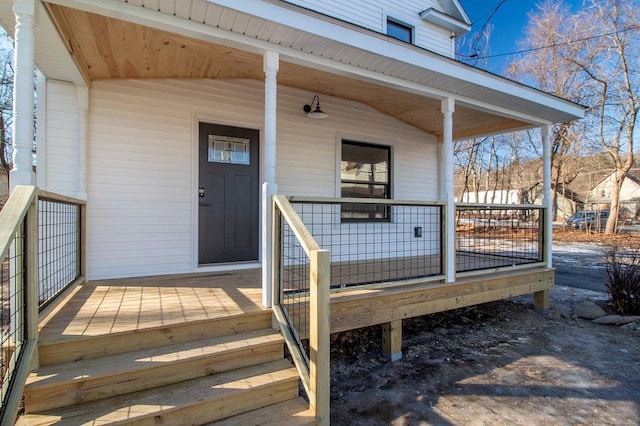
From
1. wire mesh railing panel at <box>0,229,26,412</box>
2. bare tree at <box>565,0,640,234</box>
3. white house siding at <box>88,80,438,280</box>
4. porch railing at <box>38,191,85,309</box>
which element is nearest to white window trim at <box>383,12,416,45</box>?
white house siding at <box>88,80,438,280</box>

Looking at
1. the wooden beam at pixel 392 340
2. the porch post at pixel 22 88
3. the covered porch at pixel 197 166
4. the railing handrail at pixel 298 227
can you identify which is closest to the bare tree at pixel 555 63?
the covered porch at pixel 197 166

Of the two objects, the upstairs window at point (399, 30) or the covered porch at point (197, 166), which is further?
the upstairs window at point (399, 30)

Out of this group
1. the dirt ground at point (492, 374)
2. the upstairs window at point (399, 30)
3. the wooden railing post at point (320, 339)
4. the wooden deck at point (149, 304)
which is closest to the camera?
the wooden railing post at point (320, 339)

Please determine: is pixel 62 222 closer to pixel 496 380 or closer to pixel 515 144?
pixel 496 380

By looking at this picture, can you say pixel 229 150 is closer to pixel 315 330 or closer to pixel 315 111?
pixel 315 111

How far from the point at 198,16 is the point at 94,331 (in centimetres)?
238

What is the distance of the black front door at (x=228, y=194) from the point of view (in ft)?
14.5

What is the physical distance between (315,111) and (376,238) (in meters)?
2.16

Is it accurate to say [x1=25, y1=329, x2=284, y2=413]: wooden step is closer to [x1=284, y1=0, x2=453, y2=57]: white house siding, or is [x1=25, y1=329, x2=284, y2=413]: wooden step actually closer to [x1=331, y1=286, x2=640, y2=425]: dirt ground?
[x1=331, y1=286, x2=640, y2=425]: dirt ground

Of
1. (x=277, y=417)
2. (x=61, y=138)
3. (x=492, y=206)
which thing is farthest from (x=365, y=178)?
(x=277, y=417)

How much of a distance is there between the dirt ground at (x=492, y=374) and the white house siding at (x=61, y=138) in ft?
11.3

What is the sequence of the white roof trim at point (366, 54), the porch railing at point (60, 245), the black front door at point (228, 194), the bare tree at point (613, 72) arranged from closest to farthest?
the white roof trim at point (366, 54) → the porch railing at point (60, 245) → the black front door at point (228, 194) → the bare tree at point (613, 72)

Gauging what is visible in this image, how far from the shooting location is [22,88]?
2312 mm

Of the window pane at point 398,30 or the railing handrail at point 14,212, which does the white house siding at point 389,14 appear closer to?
the window pane at point 398,30
